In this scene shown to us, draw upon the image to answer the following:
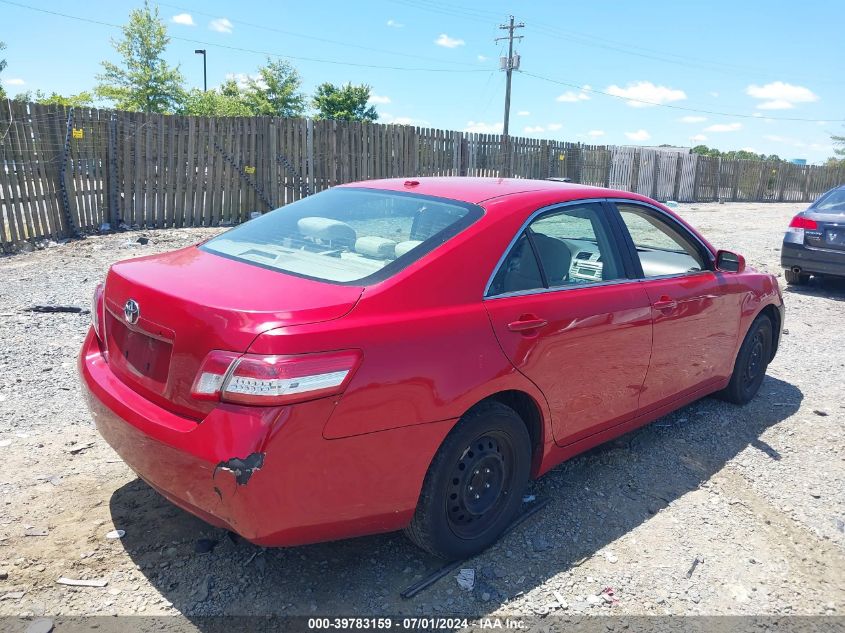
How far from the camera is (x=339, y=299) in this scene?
246 centimetres

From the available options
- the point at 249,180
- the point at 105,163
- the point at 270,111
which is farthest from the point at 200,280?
the point at 270,111

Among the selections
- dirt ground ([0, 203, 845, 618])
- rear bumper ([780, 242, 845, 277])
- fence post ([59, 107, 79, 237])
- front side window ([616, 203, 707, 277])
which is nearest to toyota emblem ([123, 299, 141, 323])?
dirt ground ([0, 203, 845, 618])

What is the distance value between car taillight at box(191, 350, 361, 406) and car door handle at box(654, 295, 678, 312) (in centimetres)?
211

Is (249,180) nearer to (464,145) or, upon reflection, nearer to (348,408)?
(464,145)

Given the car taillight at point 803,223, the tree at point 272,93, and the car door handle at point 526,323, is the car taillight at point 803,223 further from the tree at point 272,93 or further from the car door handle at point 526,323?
the tree at point 272,93

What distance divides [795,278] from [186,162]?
10.3m

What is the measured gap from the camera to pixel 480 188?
3408 mm

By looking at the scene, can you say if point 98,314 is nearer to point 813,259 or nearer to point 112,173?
point 112,173

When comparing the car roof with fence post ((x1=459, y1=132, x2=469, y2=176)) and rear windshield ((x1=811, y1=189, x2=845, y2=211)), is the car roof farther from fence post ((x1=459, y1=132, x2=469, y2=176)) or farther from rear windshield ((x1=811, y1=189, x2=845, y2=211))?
fence post ((x1=459, y1=132, x2=469, y2=176))

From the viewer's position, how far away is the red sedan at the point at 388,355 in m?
2.27

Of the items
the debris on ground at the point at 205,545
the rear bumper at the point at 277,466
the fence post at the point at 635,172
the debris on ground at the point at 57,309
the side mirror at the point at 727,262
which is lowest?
the debris on ground at the point at 205,545

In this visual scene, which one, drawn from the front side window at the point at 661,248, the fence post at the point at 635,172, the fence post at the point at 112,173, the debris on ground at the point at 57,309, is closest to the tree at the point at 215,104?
the fence post at the point at 635,172

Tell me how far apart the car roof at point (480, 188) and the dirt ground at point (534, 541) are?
1610 millimetres

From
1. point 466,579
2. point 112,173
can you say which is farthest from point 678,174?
point 466,579
